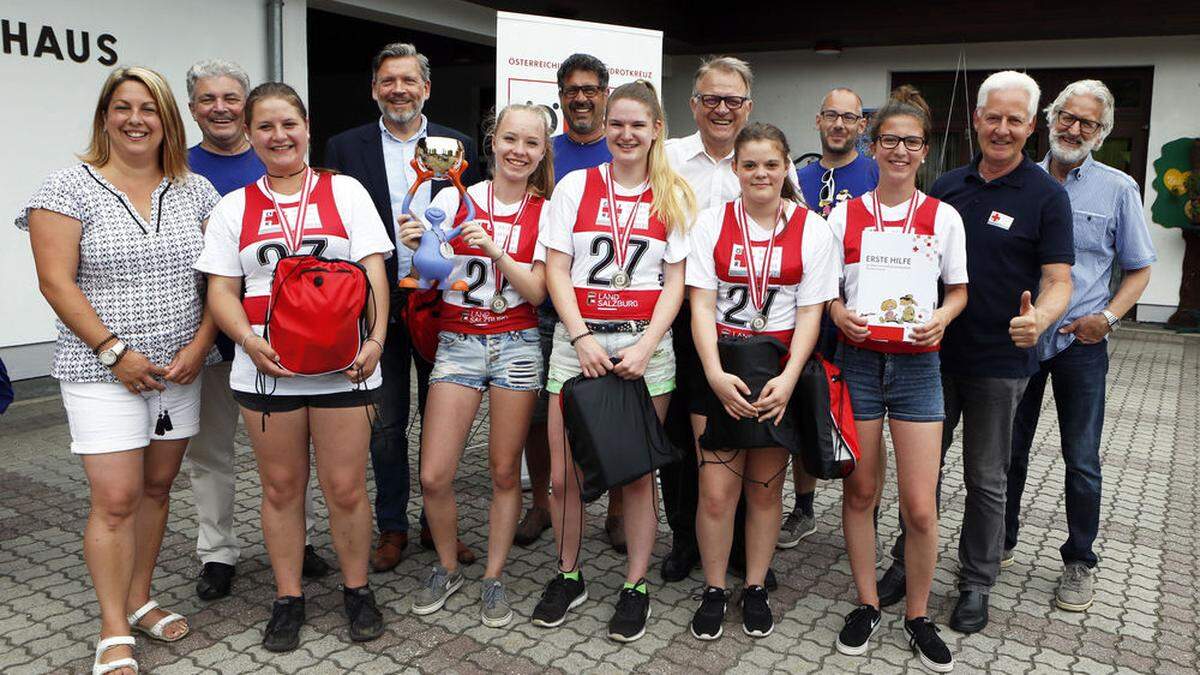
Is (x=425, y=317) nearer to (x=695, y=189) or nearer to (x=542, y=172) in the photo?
(x=542, y=172)

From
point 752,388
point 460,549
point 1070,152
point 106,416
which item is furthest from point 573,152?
point 106,416

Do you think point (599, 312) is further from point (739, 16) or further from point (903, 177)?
point (739, 16)

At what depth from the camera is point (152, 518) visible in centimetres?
321

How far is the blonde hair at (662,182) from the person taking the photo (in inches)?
127

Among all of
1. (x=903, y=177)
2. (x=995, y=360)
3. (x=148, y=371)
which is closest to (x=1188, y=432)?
(x=995, y=360)

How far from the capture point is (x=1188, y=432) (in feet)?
22.5

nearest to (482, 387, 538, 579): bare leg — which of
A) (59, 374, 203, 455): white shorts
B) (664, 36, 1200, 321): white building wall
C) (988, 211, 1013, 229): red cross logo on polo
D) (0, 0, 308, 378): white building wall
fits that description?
(59, 374, 203, 455): white shorts

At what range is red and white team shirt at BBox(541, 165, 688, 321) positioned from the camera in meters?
3.21

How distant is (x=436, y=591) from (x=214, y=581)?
3.04ft

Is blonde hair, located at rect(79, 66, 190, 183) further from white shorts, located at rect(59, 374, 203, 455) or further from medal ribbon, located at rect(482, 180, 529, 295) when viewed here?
medal ribbon, located at rect(482, 180, 529, 295)

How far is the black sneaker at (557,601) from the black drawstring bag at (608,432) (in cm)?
50

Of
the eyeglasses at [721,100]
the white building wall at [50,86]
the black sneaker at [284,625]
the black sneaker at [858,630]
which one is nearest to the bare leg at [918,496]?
the black sneaker at [858,630]

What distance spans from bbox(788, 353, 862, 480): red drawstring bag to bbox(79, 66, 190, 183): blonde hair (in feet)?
7.65

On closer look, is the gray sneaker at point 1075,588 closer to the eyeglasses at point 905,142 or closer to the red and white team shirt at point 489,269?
the eyeglasses at point 905,142
